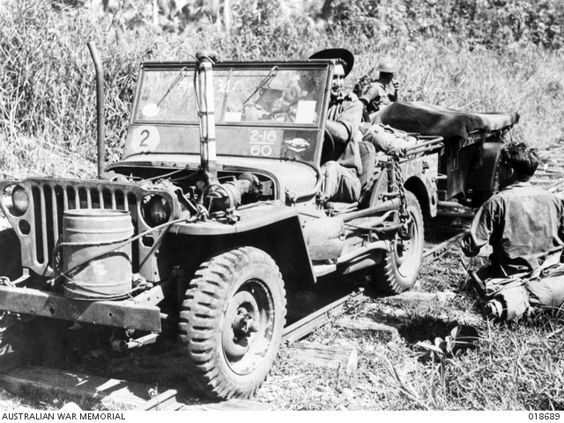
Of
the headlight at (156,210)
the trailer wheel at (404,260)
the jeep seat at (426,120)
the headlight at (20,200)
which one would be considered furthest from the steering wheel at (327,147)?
the jeep seat at (426,120)

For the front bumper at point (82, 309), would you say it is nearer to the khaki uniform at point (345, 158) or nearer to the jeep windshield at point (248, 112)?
the jeep windshield at point (248, 112)

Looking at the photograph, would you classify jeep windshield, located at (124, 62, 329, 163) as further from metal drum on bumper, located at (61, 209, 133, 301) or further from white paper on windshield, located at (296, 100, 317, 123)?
metal drum on bumper, located at (61, 209, 133, 301)

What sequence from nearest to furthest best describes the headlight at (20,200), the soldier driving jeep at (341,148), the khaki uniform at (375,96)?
the headlight at (20,200) < the soldier driving jeep at (341,148) < the khaki uniform at (375,96)

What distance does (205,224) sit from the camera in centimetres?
400

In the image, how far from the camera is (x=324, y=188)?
556 cm

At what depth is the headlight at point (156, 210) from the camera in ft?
13.5

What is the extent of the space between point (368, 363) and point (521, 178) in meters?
1.55

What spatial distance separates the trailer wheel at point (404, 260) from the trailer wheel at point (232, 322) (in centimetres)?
188

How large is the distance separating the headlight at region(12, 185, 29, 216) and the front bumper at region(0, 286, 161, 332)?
1.48 ft

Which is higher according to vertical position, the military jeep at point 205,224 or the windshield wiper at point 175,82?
the windshield wiper at point 175,82

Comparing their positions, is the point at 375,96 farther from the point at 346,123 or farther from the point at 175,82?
the point at 175,82

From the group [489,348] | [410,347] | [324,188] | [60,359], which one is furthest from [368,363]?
[60,359]

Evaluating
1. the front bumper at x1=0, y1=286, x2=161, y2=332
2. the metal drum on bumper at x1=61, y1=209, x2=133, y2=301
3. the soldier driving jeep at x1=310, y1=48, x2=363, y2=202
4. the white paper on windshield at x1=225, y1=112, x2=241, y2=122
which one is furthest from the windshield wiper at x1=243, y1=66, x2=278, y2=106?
the front bumper at x1=0, y1=286, x2=161, y2=332

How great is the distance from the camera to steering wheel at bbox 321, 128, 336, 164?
5.71 metres
